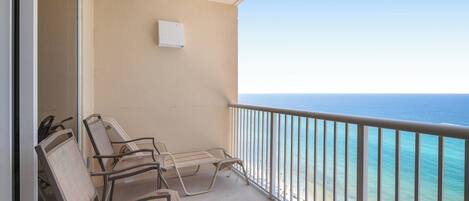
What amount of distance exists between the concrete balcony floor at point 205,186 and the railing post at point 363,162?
1188 mm

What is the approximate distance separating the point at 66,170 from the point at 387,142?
1877 mm

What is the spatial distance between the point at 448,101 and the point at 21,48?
53.2 feet

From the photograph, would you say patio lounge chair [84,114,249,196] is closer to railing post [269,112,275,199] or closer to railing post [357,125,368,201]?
railing post [269,112,275,199]

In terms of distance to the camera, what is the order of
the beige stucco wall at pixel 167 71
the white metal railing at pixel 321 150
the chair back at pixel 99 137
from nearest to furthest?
the white metal railing at pixel 321 150 < the chair back at pixel 99 137 < the beige stucco wall at pixel 167 71

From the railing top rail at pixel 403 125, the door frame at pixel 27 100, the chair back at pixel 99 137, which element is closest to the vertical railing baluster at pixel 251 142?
the railing top rail at pixel 403 125

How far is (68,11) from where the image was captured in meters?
2.19

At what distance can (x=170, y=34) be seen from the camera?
3170 millimetres

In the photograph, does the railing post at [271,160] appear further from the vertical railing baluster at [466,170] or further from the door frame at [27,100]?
the door frame at [27,100]

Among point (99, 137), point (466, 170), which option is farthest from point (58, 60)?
point (466, 170)

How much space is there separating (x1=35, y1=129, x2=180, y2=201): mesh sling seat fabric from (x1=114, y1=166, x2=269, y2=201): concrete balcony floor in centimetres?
103

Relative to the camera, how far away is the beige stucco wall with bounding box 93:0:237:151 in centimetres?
298

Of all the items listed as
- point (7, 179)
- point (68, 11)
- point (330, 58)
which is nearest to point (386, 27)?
point (330, 58)

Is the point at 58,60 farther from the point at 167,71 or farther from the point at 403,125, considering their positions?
the point at 403,125

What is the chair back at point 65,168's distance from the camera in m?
1.15
